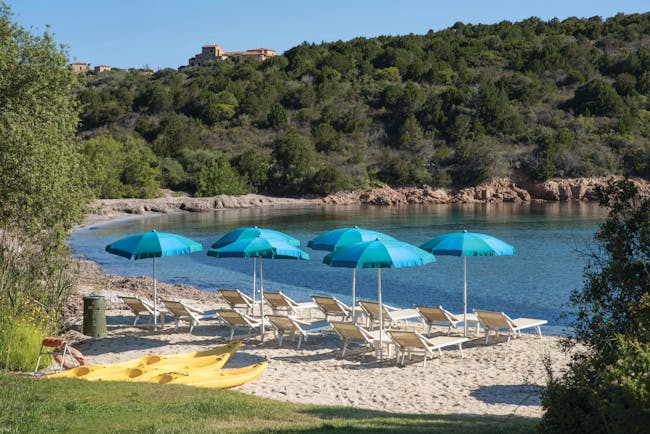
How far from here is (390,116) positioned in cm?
6638

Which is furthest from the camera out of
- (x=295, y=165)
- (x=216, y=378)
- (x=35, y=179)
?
(x=295, y=165)

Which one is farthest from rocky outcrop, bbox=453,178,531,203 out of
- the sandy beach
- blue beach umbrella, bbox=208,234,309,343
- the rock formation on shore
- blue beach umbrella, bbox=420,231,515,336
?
blue beach umbrella, bbox=208,234,309,343

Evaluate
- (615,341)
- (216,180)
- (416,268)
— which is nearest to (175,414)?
(615,341)

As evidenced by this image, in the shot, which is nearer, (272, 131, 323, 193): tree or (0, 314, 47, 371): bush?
(0, 314, 47, 371): bush

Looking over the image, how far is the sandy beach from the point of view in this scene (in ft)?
27.1

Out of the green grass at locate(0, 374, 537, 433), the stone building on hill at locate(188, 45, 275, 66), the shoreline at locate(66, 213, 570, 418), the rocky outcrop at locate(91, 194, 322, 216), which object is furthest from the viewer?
the stone building on hill at locate(188, 45, 275, 66)

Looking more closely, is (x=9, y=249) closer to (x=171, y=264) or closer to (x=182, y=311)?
(x=182, y=311)

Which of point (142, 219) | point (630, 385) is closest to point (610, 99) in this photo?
point (142, 219)

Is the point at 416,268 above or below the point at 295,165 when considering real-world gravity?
below

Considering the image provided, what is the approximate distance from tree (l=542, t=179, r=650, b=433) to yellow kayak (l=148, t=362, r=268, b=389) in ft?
14.4

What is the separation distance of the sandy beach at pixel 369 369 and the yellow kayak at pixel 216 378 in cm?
12

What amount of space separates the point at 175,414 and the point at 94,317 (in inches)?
230

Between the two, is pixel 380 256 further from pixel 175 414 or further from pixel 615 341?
pixel 615 341

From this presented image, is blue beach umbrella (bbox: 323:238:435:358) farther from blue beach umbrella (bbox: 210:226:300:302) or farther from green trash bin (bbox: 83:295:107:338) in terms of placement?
green trash bin (bbox: 83:295:107:338)
